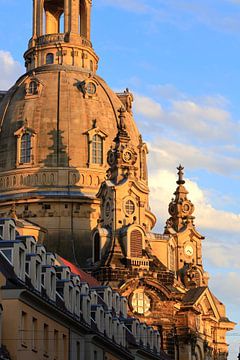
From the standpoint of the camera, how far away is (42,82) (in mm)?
137750

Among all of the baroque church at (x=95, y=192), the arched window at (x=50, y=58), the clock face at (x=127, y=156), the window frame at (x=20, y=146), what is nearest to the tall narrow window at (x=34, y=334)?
the baroque church at (x=95, y=192)

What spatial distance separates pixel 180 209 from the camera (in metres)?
146

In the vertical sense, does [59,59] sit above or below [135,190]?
above

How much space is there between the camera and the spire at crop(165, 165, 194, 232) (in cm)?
14500

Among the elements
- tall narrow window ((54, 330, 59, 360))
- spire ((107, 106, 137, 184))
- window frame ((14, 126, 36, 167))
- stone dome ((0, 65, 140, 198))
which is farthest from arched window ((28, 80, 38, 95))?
tall narrow window ((54, 330, 59, 360))

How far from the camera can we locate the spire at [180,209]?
145 meters

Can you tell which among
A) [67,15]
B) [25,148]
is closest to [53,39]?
[67,15]

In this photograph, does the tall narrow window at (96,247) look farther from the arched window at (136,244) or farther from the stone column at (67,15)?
the stone column at (67,15)

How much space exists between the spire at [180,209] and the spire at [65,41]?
18182 mm

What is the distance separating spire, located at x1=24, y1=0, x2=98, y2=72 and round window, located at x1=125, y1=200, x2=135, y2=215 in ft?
79.4

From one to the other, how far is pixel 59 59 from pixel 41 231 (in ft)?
81.8

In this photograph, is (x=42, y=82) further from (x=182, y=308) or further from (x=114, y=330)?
(x=114, y=330)

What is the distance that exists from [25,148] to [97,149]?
26.9 ft

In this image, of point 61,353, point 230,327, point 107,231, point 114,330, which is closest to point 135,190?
point 107,231
